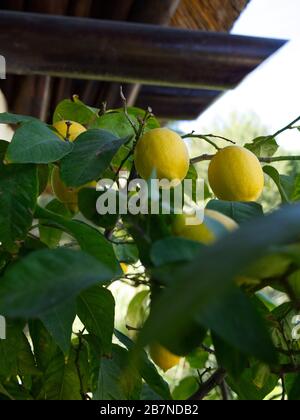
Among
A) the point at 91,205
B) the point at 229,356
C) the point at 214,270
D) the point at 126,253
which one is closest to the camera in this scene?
the point at 214,270

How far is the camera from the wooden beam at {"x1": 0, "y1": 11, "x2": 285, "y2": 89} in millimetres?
1303

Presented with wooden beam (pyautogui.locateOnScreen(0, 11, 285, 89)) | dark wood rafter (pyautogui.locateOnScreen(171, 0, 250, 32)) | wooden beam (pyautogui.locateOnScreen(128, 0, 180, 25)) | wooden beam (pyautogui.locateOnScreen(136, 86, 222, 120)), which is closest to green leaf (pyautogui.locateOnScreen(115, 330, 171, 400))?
wooden beam (pyautogui.locateOnScreen(0, 11, 285, 89))

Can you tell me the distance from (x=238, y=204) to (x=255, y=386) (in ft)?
0.52

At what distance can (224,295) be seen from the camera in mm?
187

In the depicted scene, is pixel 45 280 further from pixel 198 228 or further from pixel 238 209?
pixel 238 209

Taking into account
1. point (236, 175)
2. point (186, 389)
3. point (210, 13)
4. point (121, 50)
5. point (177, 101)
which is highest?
point (210, 13)

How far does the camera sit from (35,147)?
0.41 metres

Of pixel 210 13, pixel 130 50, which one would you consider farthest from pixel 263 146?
pixel 210 13

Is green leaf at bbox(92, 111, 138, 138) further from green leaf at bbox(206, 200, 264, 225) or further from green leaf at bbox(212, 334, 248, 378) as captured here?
green leaf at bbox(212, 334, 248, 378)

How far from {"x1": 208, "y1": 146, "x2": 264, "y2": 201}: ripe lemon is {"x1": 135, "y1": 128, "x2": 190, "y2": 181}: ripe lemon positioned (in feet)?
0.10

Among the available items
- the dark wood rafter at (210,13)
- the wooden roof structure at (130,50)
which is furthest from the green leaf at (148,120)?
the dark wood rafter at (210,13)

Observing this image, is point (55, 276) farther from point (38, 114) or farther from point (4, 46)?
point (38, 114)

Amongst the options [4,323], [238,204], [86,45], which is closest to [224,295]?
[238,204]

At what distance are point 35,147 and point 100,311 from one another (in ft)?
0.42
